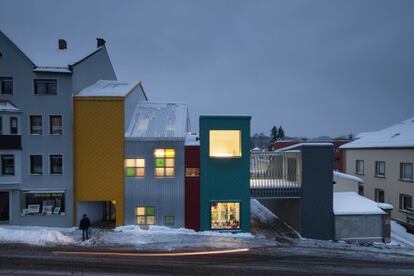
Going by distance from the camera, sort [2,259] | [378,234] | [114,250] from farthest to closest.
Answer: [378,234] → [114,250] → [2,259]

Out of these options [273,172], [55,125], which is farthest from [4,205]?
[273,172]

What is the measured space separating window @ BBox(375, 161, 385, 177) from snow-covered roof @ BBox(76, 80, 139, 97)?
28.2 m

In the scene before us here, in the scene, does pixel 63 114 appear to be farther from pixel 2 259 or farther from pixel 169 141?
pixel 2 259

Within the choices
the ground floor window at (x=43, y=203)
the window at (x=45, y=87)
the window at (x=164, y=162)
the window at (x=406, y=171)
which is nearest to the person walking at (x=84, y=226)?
the ground floor window at (x=43, y=203)

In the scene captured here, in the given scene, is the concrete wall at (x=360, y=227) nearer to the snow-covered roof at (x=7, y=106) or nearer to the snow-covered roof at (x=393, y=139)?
the snow-covered roof at (x=393, y=139)

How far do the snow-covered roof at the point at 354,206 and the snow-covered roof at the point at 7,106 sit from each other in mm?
25319

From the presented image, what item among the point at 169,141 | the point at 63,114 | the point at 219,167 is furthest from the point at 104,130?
the point at 219,167

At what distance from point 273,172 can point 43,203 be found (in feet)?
58.6

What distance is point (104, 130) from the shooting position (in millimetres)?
24688

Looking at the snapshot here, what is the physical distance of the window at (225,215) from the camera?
24.4m

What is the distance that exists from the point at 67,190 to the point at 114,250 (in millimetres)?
8320

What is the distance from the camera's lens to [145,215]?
24.6m

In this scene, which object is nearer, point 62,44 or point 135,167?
point 135,167

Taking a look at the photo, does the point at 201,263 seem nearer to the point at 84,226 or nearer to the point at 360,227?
the point at 84,226
